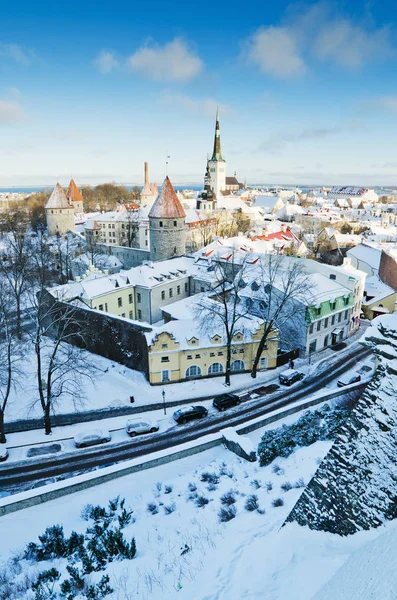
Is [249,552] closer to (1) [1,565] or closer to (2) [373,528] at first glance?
(2) [373,528]

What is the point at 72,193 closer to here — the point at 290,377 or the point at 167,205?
the point at 167,205

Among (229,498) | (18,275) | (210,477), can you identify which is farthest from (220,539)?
(18,275)

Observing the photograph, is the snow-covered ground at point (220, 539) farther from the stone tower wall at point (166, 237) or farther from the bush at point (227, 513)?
the stone tower wall at point (166, 237)

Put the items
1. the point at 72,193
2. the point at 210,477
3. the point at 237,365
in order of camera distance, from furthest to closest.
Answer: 1. the point at 72,193
2. the point at 237,365
3. the point at 210,477

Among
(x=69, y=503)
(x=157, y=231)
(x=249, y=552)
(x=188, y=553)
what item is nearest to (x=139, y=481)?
(x=69, y=503)

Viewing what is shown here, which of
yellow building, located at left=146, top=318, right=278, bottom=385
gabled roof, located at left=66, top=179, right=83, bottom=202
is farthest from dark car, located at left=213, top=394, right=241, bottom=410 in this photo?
→ gabled roof, located at left=66, top=179, right=83, bottom=202
